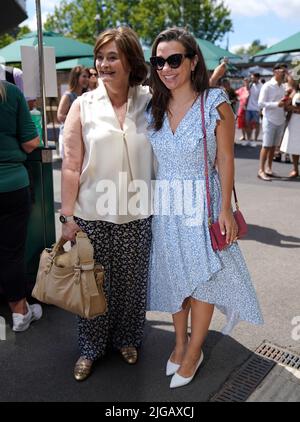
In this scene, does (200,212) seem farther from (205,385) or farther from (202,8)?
(202,8)

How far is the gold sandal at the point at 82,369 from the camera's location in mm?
2527

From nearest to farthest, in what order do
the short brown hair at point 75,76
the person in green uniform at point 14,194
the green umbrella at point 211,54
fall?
the person in green uniform at point 14,194 → the short brown hair at point 75,76 → the green umbrella at point 211,54

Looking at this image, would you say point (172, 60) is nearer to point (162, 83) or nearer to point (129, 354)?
point (162, 83)

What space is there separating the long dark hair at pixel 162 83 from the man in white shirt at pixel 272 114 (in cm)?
555

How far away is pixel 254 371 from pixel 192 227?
971 mm

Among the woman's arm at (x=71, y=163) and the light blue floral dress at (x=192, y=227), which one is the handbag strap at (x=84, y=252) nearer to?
the woman's arm at (x=71, y=163)

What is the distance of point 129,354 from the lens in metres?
2.69

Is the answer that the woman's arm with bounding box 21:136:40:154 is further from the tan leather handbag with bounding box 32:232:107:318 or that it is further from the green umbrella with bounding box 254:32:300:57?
the green umbrella with bounding box 254:32:300:57

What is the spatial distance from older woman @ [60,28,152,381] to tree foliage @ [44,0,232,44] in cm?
3700

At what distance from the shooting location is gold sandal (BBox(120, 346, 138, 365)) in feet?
8.76

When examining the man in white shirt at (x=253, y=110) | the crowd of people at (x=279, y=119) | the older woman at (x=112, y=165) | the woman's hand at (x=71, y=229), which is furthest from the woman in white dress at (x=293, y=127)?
the woman's hand at (x=71, y=229)

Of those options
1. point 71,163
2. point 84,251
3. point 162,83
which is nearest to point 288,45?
point 162,83

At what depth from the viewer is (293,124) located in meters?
7.63
